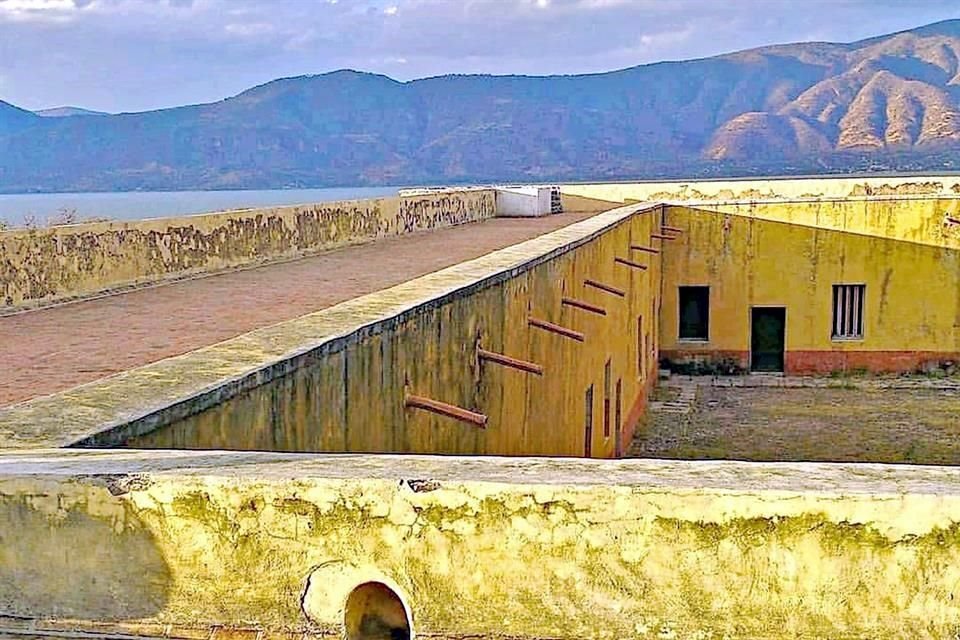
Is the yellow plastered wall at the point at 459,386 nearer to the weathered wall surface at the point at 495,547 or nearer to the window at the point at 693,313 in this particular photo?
the weathered wall surface at the point at 495,547

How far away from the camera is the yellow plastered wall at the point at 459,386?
191 inches

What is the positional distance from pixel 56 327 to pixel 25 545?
557 centimetres

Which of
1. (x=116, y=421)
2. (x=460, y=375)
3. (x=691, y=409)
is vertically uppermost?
(x=116, y=421)

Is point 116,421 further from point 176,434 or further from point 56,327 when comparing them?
point 56,327

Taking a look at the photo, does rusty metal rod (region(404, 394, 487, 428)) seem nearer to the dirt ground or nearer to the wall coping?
the wall coping

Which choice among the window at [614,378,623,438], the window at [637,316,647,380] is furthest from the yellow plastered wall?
the window at [637,316,647,380]

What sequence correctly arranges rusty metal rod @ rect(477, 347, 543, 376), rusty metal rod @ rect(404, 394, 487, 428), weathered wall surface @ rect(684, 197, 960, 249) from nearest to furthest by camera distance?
rusty metal rod @ rect(404, 394, 487, 428) < rusty metal rod @ rect(477, 347, 543, 376) < weathered wall surface @ rect(684, 197, 960, 249)

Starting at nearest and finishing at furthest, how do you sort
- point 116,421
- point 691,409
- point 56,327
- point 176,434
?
point 116,421 → point 176,434 → point 56,327 → point 691,409

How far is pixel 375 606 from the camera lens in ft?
9.82

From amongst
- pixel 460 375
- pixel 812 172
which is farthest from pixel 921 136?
pixel 460 375

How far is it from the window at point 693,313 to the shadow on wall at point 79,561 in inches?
803

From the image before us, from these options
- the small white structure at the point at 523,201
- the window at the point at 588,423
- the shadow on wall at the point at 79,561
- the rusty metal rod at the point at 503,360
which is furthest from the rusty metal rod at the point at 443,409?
the small white structure at the point at 523,201

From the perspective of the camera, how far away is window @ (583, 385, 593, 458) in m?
12.0

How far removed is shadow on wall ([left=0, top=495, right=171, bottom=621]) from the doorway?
67.2ft
